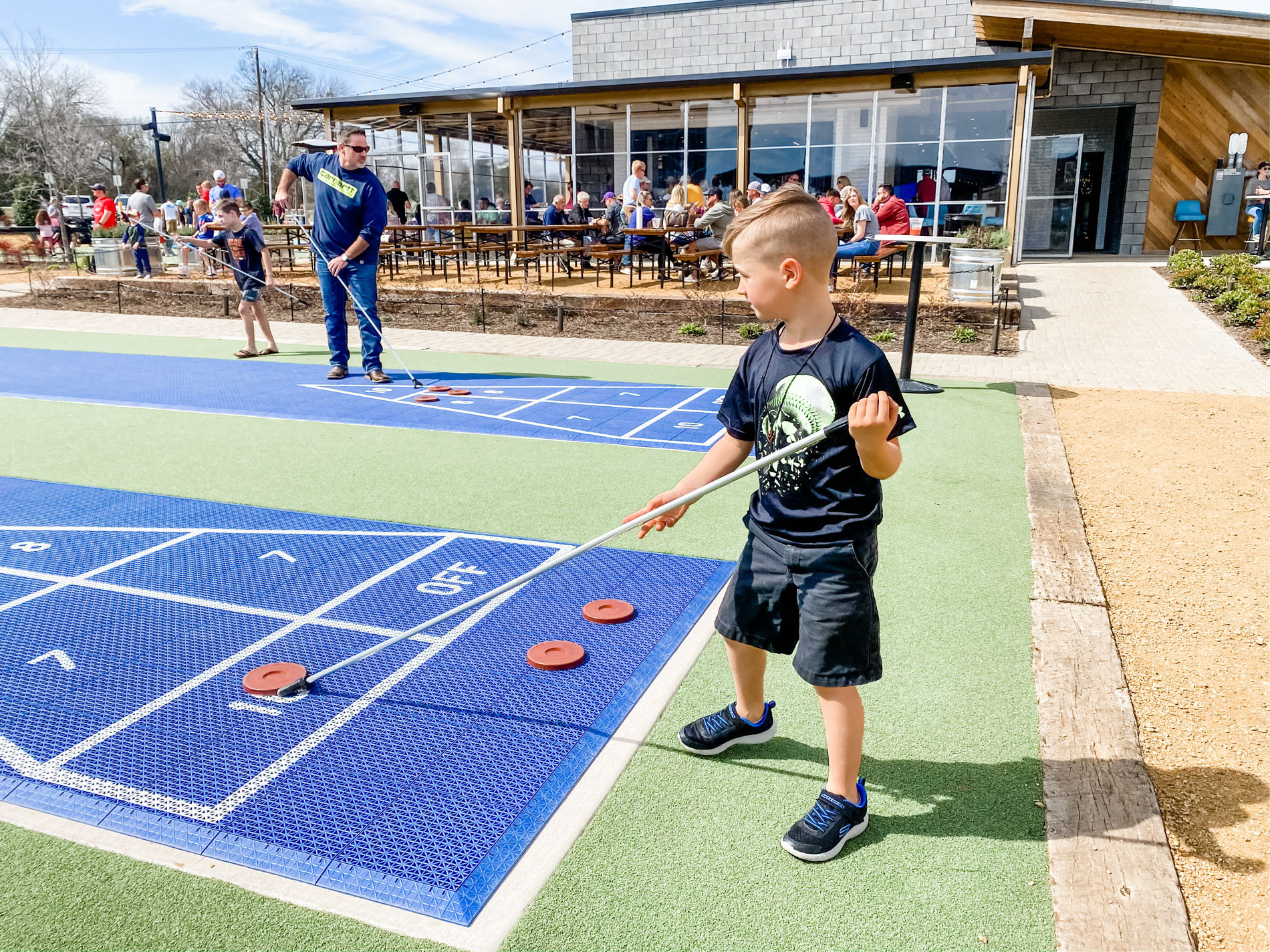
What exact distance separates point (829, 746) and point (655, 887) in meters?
0.52

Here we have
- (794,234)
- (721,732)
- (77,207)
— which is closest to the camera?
(794,234)

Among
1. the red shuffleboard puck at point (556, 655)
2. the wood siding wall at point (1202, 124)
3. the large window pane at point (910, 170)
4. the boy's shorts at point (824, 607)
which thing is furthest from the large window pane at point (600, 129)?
the boy's shorts at point (824, 607)

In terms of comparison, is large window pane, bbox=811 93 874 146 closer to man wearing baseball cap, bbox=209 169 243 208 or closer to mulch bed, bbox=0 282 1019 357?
mulch bed, bbox=0 282 1019 357

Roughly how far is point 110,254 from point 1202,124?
827 inches

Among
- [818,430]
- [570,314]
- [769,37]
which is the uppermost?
[769,37]

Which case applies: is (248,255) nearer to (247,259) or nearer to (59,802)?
(247,259)

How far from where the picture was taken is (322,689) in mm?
2967

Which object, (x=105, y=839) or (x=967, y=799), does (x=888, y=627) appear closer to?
(x=967, y=799)

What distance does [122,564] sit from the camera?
405 cm

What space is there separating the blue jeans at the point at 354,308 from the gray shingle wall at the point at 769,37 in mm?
17484

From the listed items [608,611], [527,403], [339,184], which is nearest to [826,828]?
[608,611]

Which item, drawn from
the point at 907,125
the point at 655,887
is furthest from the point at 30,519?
the point at 907,125

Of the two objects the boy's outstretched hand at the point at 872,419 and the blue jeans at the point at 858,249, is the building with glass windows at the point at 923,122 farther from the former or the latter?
the boy's outstretched hand at the point at 872,419

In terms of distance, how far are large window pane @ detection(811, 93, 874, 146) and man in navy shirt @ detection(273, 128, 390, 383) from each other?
10.9 metres
